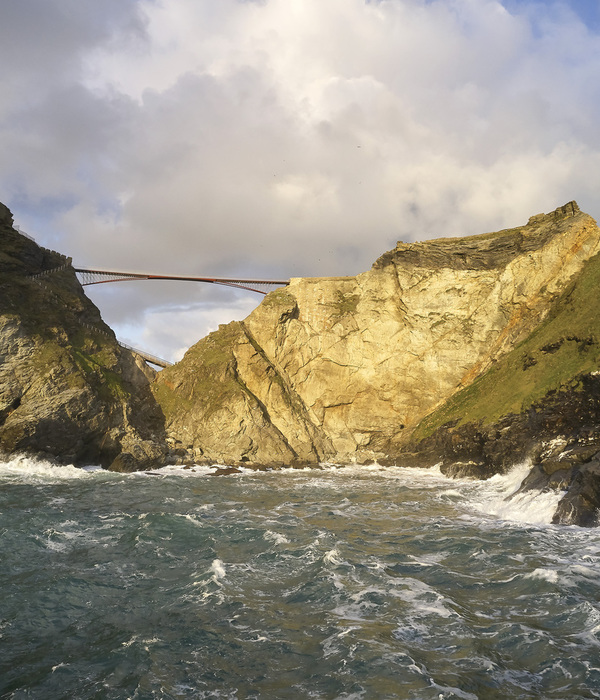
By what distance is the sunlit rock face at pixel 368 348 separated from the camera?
51969mm

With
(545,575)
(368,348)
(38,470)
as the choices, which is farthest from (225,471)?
(545,575)

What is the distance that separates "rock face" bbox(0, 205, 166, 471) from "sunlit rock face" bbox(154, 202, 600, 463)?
20.3 ft

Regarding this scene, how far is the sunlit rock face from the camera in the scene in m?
52.0

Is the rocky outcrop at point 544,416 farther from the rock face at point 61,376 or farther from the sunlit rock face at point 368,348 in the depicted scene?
the rock face at point 61,376

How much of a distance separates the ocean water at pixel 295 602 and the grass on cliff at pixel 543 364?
54.6 feet

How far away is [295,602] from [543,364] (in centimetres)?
3581

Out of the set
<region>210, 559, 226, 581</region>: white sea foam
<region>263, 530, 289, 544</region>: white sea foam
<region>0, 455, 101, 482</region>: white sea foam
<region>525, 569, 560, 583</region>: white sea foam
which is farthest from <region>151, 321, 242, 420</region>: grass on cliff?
<region>525, 569, 560, 583</region>: white sea foam

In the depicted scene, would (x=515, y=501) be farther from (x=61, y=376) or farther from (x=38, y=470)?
(x=61, y=376)

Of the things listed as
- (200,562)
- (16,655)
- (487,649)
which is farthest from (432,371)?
(16,655)

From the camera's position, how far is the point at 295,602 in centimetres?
1433

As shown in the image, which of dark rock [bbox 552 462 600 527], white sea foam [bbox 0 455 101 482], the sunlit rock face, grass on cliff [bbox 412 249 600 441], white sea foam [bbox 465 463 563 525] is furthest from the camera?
the sunlit rock face

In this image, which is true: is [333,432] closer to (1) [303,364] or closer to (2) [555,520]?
(1) [303,364]

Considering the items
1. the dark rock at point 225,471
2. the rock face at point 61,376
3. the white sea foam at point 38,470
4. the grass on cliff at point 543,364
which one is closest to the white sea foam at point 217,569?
the white sea foam at point 38,470

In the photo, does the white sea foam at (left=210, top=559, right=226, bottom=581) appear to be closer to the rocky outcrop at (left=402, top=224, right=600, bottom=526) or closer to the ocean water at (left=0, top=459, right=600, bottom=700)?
the ocean water at (left=0, top=459, right=600, bottom=700)
